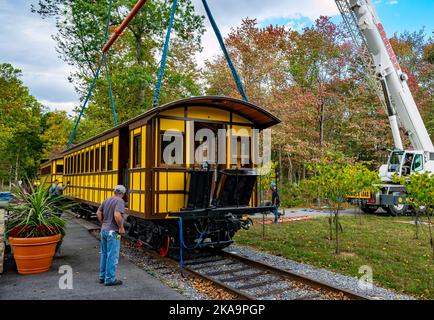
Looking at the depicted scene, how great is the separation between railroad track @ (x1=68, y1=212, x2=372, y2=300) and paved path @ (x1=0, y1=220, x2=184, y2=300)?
34.1 inches

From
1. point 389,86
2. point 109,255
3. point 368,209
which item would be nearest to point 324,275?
point 109,255

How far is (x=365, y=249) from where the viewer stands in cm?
876

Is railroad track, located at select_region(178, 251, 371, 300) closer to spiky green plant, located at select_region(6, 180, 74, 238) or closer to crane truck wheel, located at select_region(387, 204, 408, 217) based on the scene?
spiky green plant, located at select_region(6, 180, 74, 238)

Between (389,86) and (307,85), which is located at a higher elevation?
(307,85)

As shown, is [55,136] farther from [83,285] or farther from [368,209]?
[83,285]

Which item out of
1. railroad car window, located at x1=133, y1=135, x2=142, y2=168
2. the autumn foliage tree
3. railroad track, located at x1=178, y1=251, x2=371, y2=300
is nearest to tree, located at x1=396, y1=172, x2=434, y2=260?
railroad track, located at x1=178, y1=251, x2=371, y2=300

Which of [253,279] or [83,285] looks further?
[253,279]

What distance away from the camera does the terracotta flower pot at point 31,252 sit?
6.26 meters

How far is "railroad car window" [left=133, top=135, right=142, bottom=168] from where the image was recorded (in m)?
7.61

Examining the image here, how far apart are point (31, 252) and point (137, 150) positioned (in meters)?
2.85

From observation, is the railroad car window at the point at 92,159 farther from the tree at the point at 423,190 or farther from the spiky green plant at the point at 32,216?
the tree at the point at 423,190

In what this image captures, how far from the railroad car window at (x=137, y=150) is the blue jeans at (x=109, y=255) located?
2.08m
